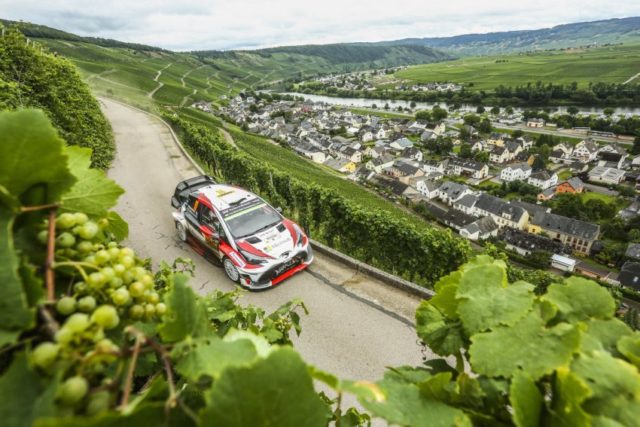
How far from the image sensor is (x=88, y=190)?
4.61ft

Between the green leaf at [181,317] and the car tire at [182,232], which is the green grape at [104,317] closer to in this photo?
the green leaf at [181,317]

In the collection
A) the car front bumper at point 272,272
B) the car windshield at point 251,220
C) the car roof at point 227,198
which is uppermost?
the car roof at point 227,198

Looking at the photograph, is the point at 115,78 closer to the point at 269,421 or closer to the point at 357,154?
the point at 357,154

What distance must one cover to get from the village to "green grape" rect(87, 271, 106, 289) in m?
51.4

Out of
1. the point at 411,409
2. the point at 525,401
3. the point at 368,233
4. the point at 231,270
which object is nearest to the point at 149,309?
the point at 411,409

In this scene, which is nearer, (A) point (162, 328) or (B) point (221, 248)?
(A) point (162, 328)

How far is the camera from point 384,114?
531ft

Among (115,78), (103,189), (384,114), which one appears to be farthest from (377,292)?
(384,114)

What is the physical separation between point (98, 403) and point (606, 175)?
108 meters

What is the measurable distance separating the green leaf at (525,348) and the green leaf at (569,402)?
0.24 ft

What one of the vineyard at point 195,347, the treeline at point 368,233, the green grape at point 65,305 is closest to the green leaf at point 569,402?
the vineyard at point 195,347

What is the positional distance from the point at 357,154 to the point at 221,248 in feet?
324

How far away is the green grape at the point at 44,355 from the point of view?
2.85ft

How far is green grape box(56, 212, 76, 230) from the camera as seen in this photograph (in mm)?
1242
